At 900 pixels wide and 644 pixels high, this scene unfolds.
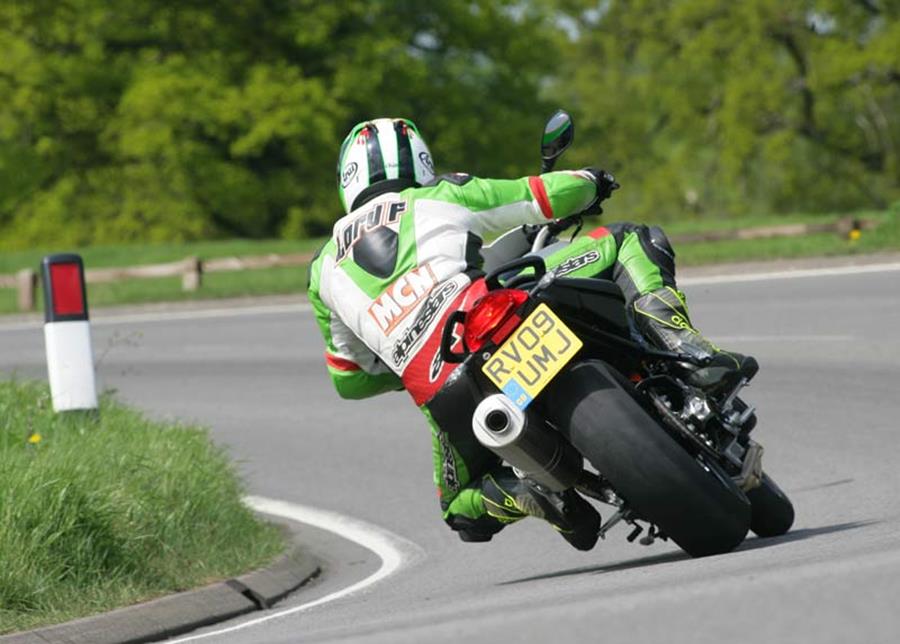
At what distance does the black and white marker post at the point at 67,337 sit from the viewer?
31.1 ft

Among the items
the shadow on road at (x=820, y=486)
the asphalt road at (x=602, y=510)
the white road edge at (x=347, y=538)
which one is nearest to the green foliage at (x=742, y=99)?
the asphalt road at (x=602, y=510)

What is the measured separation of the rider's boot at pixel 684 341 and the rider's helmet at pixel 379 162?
93 centimetres

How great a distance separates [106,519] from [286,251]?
2122cm

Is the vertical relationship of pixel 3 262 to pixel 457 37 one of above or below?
below

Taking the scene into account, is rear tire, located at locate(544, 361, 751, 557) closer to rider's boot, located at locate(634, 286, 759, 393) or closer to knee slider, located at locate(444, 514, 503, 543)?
rider's boot, located at locate(634, 286, 759, 393)

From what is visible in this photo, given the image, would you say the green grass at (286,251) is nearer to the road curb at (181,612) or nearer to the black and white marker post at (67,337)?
the black and white marker post at (67,337)

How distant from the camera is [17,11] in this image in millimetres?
42656

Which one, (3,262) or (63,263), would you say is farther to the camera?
(3,262)

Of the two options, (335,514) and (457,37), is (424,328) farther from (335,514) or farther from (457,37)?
(457,37)

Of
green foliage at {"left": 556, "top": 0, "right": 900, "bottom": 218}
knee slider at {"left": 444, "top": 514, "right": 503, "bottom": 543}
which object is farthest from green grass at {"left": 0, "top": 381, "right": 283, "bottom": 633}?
green foliage at {"left": 556, "top": 0, "right": 900, "bottom": 218}

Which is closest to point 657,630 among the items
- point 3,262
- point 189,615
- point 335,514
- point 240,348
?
point 189,615

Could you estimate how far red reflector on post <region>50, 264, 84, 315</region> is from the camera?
951 cm

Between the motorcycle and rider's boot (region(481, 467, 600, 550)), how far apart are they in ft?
0.27

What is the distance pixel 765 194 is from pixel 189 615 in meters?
46.6
